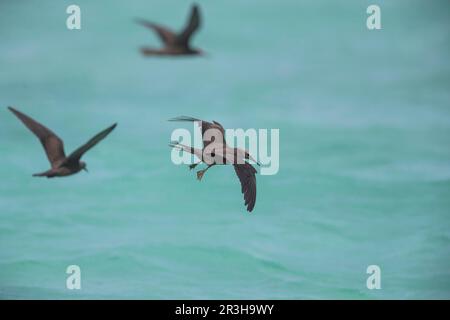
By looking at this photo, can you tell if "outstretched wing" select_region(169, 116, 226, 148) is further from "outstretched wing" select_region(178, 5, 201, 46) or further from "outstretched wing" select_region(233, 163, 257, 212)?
"outstretched wing" select_region(178, 5, 201, 46)

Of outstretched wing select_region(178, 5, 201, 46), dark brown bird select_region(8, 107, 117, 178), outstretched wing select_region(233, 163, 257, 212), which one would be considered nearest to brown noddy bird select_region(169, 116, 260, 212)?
outstretched wing select_region(233, 163, 257, 212)

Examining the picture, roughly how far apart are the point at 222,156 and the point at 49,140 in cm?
131

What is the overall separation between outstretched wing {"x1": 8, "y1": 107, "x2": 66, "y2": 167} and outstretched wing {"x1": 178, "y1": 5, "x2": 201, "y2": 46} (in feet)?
3.95

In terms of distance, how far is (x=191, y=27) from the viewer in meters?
6.25

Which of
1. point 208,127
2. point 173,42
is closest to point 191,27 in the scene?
point 173,42

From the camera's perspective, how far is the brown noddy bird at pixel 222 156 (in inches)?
289

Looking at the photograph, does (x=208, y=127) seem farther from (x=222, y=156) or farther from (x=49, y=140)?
(x=49, y=140)
